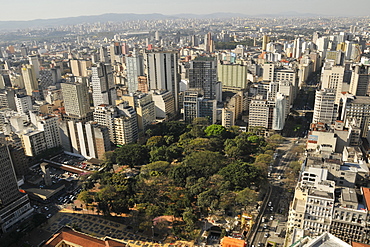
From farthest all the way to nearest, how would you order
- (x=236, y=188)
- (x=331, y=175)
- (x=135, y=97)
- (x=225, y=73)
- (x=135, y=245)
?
(x=225, y=73) < (x=135, y=97) < (x=236, y=188) < (x=331, y=175) < (x=135, y=245)

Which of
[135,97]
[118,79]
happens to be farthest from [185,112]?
[118,79]

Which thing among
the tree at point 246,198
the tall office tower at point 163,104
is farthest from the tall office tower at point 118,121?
the tree at point 246,198

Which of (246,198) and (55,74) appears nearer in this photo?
(246,198)

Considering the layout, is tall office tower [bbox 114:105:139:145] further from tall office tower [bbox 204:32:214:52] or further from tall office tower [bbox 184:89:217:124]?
tall office tower [bbox 204:32:214:52]

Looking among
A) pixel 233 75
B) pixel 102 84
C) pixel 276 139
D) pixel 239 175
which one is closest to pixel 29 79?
pixel 102 84

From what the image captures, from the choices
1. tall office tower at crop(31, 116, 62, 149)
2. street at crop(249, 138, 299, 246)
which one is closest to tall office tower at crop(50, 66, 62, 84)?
tall office tower at crop(31, 116, 62, 149)

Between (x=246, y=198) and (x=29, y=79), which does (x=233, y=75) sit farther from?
(x=29, y=79)

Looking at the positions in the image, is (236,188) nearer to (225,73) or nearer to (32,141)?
(32,141)

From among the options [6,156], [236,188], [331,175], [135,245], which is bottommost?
[135,245]
